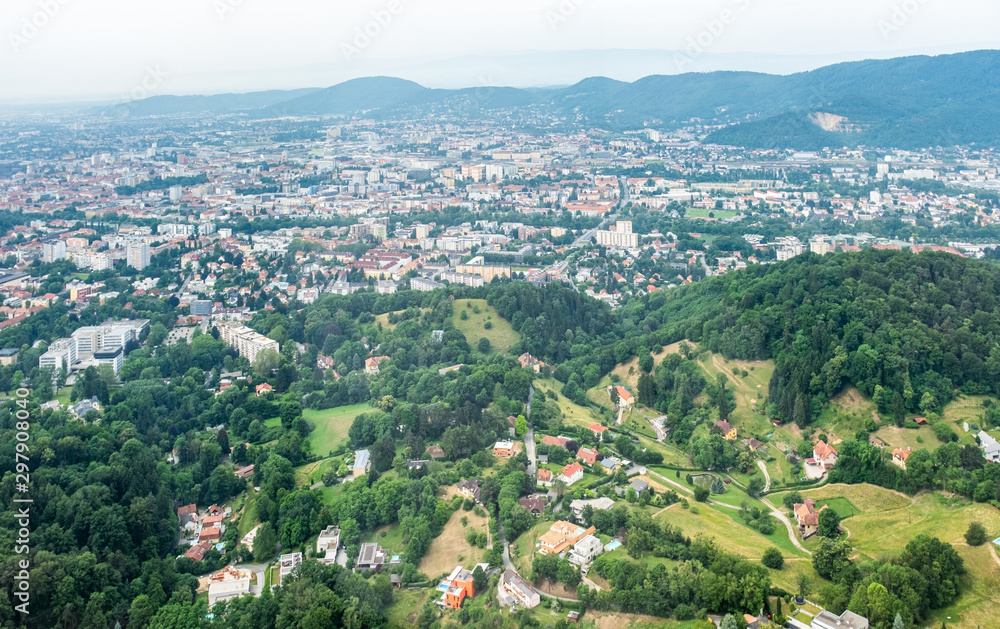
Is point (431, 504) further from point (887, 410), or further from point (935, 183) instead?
point (935, 183)

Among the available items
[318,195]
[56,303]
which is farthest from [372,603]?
[318,195]

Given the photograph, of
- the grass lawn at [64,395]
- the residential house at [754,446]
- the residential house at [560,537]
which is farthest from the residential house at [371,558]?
the grass lawn at [64,395]

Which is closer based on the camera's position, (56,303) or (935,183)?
(56,303)

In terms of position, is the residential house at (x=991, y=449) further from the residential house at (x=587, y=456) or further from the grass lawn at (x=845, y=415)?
the residential house at (x=587, y=456)

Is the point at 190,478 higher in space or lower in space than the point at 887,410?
lower

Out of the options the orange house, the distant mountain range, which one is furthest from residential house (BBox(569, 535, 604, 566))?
the distant mountain range

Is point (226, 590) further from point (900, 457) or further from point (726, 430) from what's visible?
point (900, 457)

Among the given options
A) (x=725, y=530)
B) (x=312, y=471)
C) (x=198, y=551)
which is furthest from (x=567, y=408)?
(x=198, y=551)
